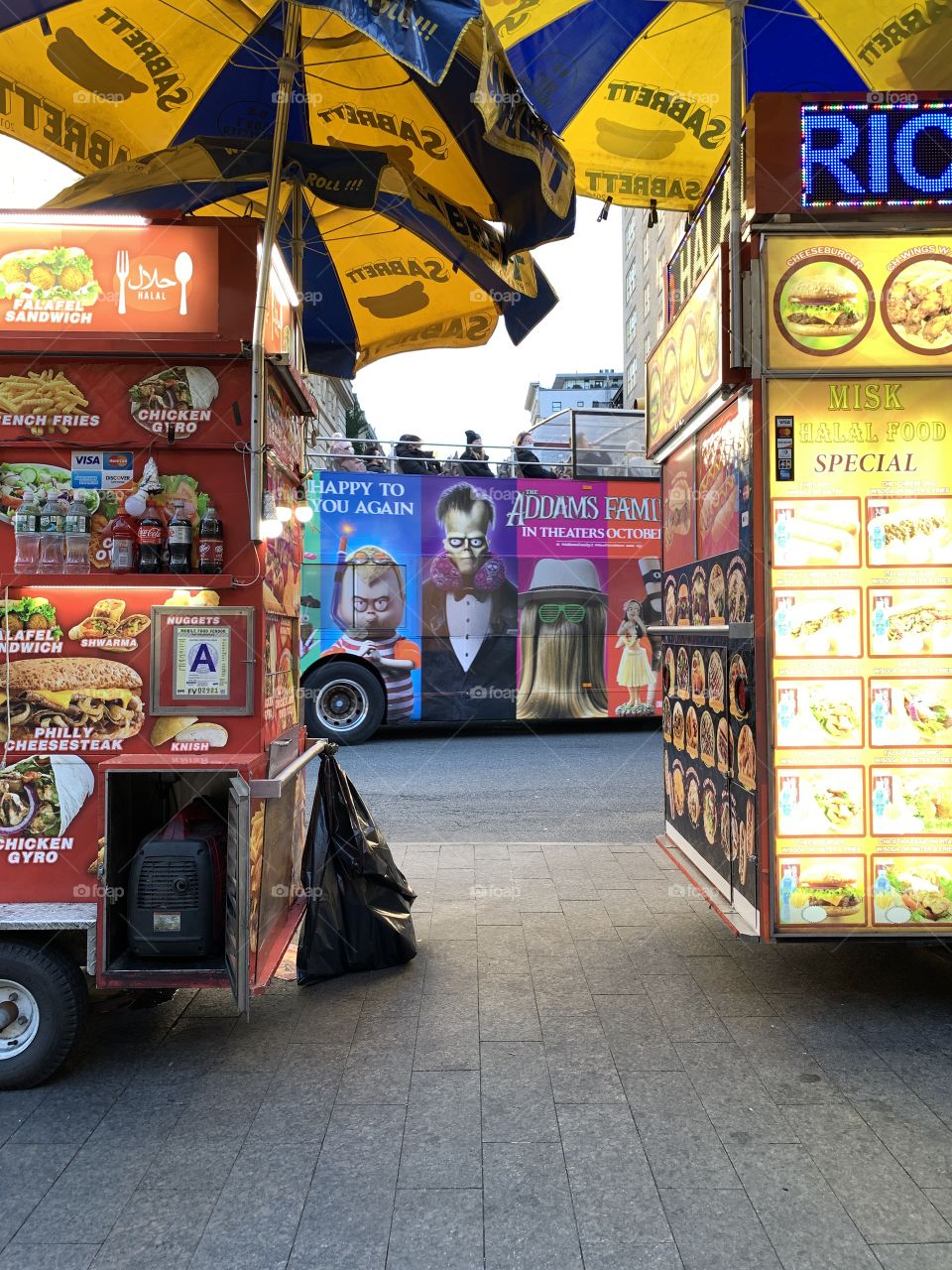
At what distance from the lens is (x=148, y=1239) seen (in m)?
2.45

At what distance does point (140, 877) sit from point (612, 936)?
108 inches

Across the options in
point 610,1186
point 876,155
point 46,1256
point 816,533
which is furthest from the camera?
point 816,533

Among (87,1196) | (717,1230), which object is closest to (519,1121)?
(717,1230)

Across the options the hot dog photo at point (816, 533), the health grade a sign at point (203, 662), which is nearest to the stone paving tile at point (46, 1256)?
the health grade a sign at point (203, 662)

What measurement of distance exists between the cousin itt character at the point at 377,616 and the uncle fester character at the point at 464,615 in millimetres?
299

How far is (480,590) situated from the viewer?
11883 mm

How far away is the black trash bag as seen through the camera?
4328mm

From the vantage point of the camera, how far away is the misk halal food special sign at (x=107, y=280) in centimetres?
344

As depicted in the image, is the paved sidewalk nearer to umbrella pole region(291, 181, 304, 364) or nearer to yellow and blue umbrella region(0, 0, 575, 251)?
umbrella pole region(291, 181, 304, 364)

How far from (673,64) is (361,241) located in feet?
7.57

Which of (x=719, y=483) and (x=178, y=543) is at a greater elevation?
(x=719, y=483)

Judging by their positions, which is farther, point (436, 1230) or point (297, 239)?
point (297, 239)

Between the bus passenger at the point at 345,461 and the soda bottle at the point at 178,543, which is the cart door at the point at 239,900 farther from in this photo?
the bus passenger at the point at 345,461

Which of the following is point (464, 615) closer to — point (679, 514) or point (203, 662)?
point (679, 514)
